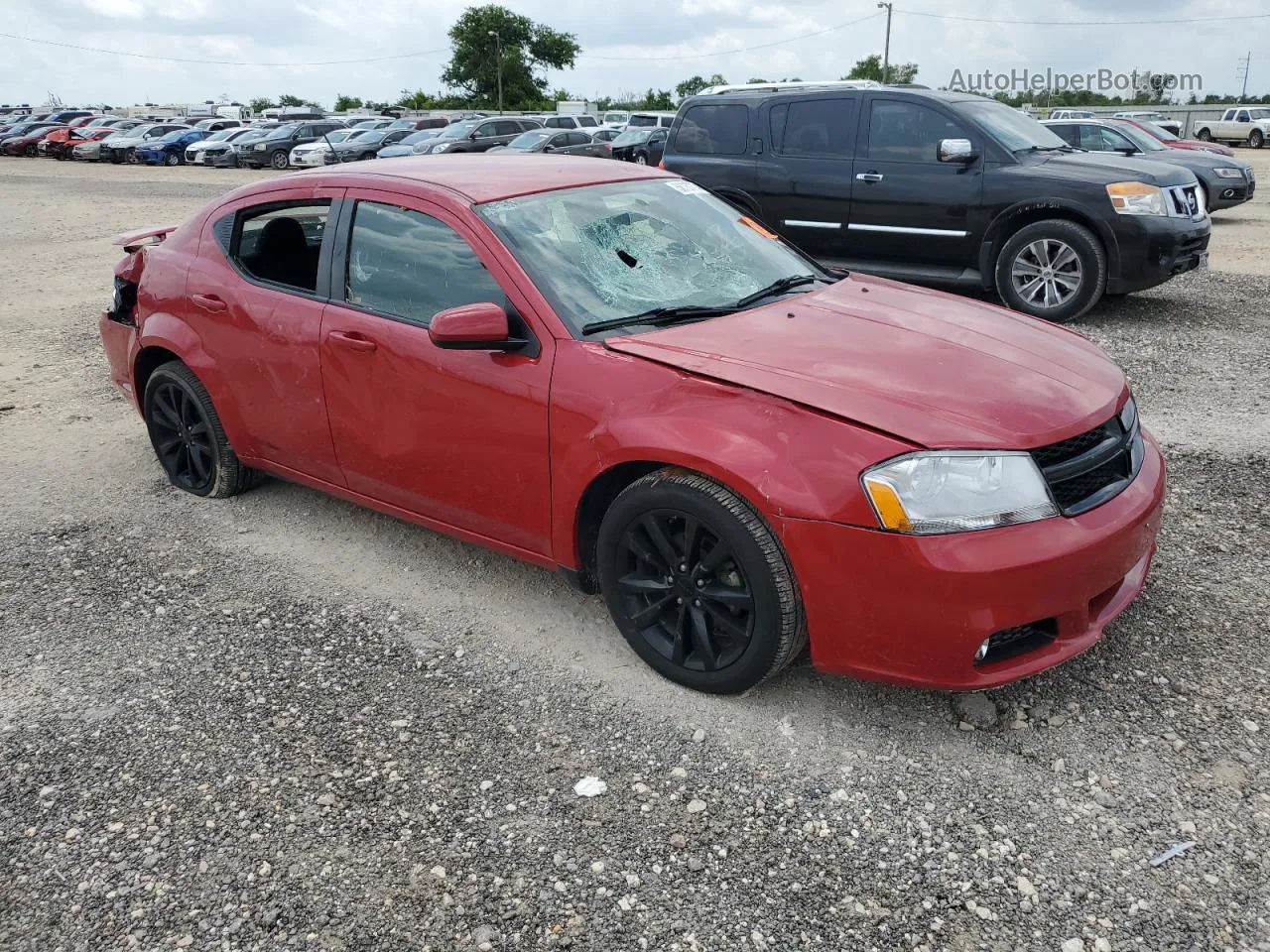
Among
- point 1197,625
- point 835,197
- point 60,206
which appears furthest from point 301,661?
point 60,206

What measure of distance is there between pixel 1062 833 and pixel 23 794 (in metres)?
2.93

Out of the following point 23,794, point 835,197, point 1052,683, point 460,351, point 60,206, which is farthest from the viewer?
point 60,206

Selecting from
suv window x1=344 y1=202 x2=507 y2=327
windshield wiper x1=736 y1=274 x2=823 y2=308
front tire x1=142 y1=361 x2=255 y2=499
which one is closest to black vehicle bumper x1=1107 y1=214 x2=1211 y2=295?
windshield wiper x1=736 y1=274 x2=823 y2=308

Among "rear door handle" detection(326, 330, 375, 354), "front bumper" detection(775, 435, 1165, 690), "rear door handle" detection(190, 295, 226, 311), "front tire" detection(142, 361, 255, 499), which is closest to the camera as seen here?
"front bumper" detection(775, 435, 1165, 690)

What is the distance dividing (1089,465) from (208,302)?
367 centimetres

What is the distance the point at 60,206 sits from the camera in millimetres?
21422

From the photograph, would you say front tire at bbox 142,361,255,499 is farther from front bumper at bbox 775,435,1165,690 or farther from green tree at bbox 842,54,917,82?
green tree at bbox 842,54,917,82

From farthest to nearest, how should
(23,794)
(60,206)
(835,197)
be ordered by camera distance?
(60,206) → (835,197) → (23,794)

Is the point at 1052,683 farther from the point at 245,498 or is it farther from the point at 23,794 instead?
the point at 245,498

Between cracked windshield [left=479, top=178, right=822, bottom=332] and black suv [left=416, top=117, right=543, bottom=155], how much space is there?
2548 centimetres

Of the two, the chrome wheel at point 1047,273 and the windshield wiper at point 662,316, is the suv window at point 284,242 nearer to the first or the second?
the windshield wiper at point 662,316

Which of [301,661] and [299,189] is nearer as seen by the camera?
[301,661]

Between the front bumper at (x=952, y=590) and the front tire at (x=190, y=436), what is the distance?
3.13 meters

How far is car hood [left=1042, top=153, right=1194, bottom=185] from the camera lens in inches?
316
